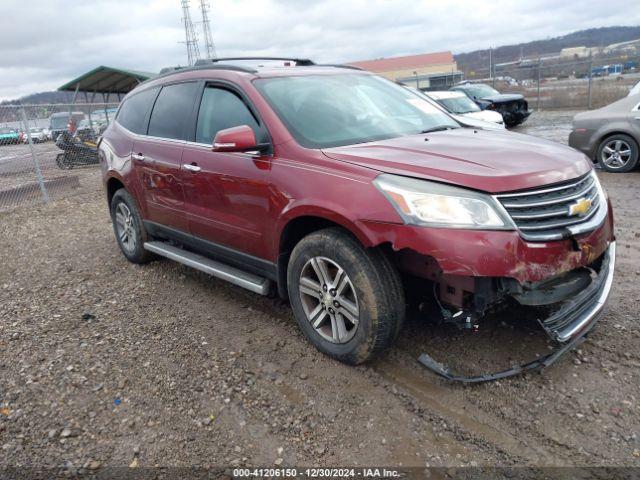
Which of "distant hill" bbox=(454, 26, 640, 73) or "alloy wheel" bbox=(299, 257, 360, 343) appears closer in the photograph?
"alloy wheel" bbox=(299, 257, 360, 343)

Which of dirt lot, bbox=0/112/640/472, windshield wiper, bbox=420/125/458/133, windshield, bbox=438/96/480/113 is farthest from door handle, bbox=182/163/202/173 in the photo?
windshield, bbox=438/96/480/113

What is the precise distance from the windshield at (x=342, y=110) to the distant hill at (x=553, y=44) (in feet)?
284

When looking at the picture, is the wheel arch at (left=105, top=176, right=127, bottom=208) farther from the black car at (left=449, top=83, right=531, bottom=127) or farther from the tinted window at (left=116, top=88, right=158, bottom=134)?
the black car at (left=449, top=83, right=531, bottom=127)

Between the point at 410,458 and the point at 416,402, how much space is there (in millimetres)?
442

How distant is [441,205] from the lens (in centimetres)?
263

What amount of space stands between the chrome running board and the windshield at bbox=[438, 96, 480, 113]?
10821mm

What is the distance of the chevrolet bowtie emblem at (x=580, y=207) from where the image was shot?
9.05 ft

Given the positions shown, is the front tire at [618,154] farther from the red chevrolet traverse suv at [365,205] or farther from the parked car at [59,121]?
the parked car at [59,121]

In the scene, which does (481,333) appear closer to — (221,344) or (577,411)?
(577,411)

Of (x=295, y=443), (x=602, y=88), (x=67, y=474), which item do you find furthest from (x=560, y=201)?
(x=602, y=88)

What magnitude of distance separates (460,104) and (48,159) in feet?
47.5

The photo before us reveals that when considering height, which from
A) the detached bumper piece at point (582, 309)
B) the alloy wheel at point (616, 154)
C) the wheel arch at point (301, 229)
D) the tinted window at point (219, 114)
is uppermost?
the tinted window at point (219, 114)

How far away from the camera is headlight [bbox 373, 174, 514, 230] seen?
2.56 metres

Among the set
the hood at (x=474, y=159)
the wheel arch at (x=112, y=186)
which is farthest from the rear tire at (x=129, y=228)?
the hood at (x=474, y=159)
